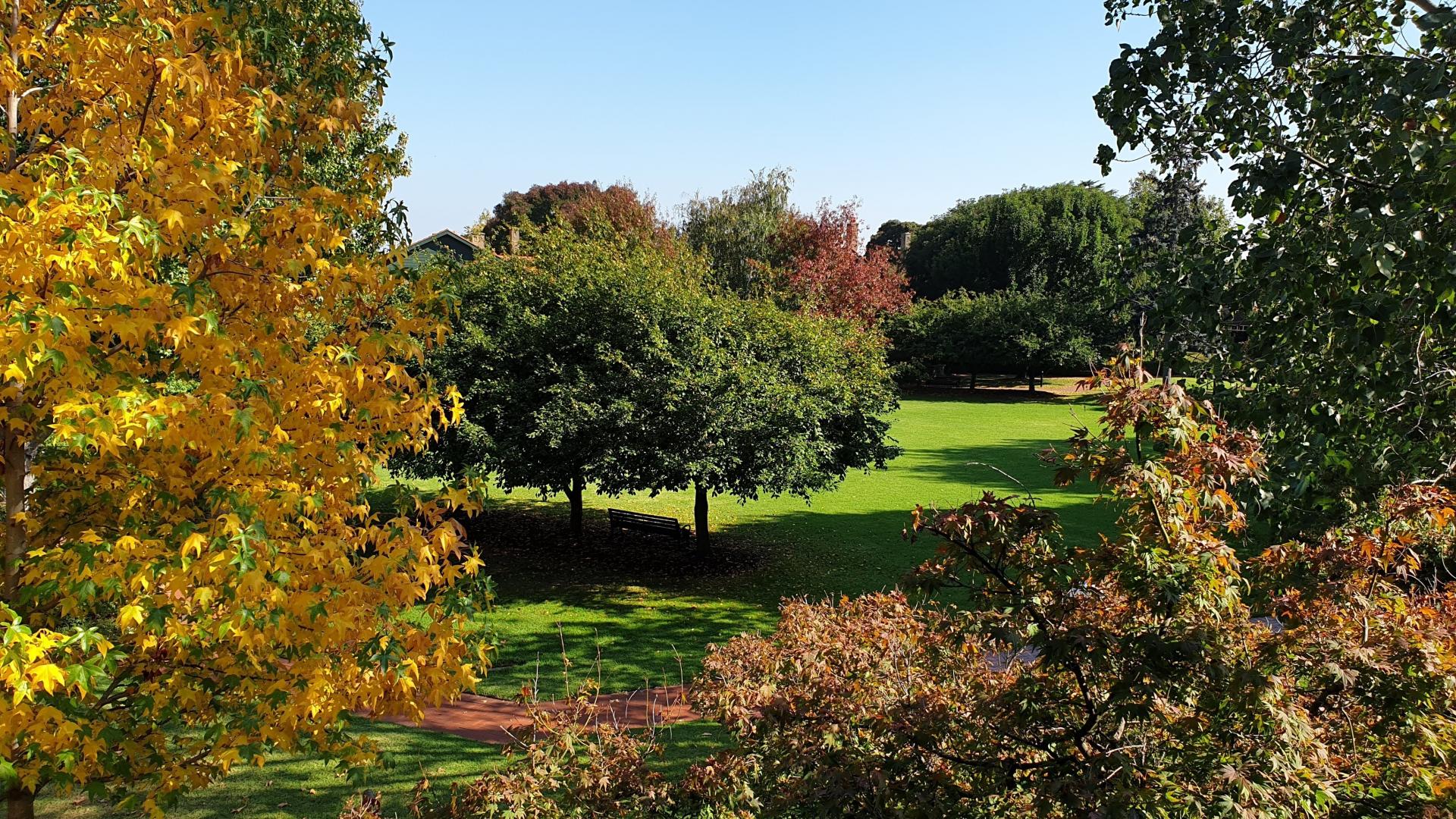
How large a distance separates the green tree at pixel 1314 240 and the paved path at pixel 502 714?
20.2ft

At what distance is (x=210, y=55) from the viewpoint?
482 cm

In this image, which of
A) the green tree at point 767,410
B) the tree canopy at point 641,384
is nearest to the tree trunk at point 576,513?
the tree canopy at point 641,384

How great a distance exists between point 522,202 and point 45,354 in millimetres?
63544

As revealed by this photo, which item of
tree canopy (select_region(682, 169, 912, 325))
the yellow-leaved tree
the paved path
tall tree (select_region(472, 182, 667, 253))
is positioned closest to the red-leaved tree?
tree canopy (select_region(682, 169, 912, 325))

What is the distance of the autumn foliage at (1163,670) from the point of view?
344cm

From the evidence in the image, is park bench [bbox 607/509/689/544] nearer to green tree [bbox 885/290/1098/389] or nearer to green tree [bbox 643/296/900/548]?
green tree [bbox 643/296/900/548]

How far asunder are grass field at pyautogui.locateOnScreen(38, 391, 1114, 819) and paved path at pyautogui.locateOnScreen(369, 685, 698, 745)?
257 millimetres

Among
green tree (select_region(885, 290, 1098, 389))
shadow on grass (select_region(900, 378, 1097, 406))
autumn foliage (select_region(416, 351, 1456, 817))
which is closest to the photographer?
autumn foliage (select_region(416, 351, 1456, 817))

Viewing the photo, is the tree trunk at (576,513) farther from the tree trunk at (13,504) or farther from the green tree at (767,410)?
the tree trunk at (13,504)

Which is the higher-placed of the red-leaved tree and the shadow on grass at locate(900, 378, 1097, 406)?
the red-leaved tree

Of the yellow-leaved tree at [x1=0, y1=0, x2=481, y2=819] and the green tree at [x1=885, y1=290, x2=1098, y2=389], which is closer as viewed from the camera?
the yellow-leaved tree at [x1=0, y1=0, x2=481, y2=819]

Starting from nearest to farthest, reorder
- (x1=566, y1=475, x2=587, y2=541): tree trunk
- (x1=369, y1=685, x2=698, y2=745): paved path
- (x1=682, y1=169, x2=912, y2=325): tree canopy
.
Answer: (x1=369, y1=685, x2=698, y2=745): paved path < (x1=566, y1=475, x2=587, y2=541): tree trunk < (x1=682, y1=169, x2=912, y2=325): tree canopy

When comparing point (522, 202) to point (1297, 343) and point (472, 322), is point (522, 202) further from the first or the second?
point (1297, 343)

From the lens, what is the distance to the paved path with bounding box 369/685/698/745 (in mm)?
9086
